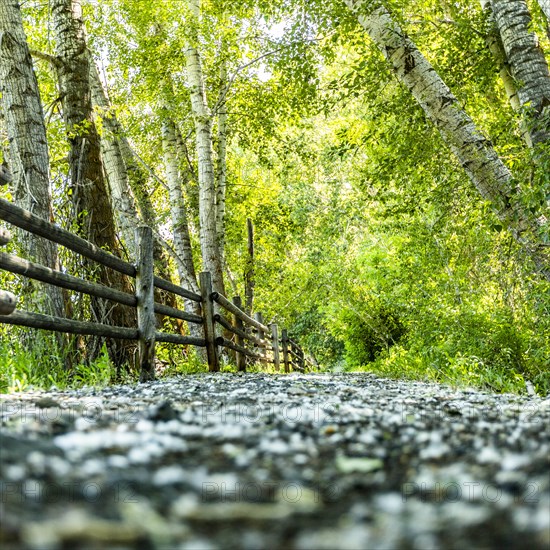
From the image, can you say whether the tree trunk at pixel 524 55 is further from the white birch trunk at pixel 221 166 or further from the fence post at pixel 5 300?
the white birch trunk at pixel 221 166

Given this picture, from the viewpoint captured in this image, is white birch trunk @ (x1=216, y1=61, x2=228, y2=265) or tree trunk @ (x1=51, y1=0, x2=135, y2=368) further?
white birch trunk @ (x1=216, y1=61, x2=228, y2=265)

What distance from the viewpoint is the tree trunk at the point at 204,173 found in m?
9.60

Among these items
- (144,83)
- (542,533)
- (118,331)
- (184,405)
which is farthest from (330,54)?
(542,533)

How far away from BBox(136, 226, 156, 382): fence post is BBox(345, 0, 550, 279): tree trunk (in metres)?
3.16

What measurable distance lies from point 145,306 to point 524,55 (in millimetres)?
4567

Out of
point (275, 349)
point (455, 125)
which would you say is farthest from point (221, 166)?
point (455, 125)

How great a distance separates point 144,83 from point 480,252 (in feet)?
25.2

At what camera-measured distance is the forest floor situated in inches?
41.0

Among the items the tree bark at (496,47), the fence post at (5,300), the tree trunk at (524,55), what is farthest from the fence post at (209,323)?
the tree bark at (496,47)

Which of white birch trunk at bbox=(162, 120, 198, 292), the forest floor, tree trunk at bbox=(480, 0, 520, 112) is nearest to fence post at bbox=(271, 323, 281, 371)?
white birch trunk at bbox=(162, 120, 198, 292)

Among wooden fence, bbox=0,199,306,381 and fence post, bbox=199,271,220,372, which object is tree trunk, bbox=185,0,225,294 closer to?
wooden fence, bbox=0,199,306,381

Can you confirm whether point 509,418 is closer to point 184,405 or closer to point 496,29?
point 184,405

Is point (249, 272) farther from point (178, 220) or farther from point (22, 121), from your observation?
point (22, 121)

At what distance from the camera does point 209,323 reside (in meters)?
7.19
